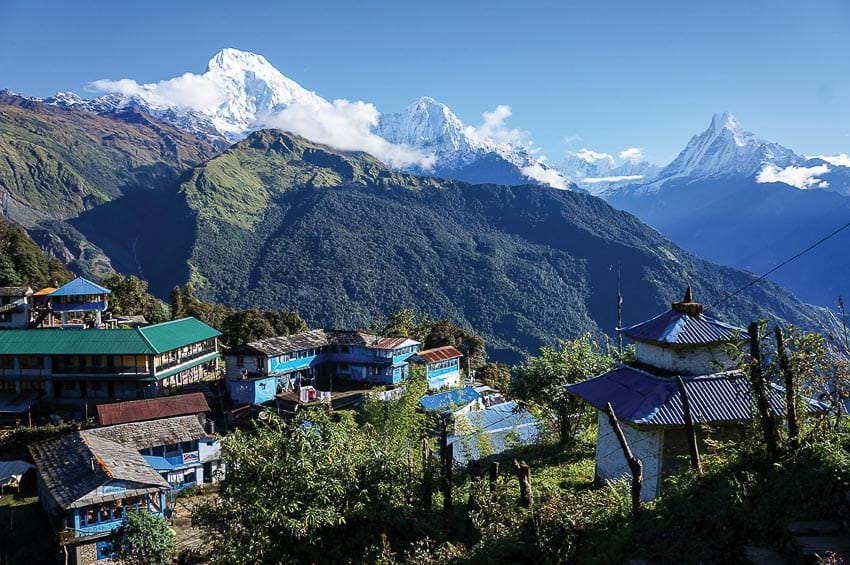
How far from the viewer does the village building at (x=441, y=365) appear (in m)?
51.7

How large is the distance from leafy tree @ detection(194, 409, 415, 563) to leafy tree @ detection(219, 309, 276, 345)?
4632 cm

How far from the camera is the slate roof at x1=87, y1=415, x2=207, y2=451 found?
92.5 ft

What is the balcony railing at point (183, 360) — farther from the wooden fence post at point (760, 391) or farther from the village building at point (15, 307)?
the wooden fence post at point (760, 391)

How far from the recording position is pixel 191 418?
31422 mm

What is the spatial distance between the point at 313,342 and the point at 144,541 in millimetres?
30193

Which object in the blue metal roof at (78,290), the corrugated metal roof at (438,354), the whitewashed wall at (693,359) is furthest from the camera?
the corrugated metal roof at (438,354)

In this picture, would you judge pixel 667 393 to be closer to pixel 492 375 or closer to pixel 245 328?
pixel 492 375

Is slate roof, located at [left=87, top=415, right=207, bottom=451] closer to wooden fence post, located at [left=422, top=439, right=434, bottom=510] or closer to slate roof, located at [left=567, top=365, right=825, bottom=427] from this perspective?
wooden fence post, located at [left=422, top=439, right=434, bottom=510]

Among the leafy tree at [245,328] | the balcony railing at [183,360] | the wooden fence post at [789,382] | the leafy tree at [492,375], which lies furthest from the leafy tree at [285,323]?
the wooden fence post at [789,382]

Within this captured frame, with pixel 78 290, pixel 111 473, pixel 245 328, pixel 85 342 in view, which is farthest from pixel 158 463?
pixel 245 328

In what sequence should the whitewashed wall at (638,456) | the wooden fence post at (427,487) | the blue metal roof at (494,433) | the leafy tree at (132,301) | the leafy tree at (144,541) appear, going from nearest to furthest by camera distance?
the wooden fence post at (427,487), the whitewashed wall at (638,456), the leafy tree at (144,541), the blue metal roof at (494,433), the leafy tree at (132,301)

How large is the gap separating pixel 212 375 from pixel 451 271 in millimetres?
120572

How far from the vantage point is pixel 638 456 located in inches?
623

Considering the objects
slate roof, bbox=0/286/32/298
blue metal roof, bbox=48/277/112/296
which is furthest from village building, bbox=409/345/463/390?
slate roof, bbox=0/286/32/298
